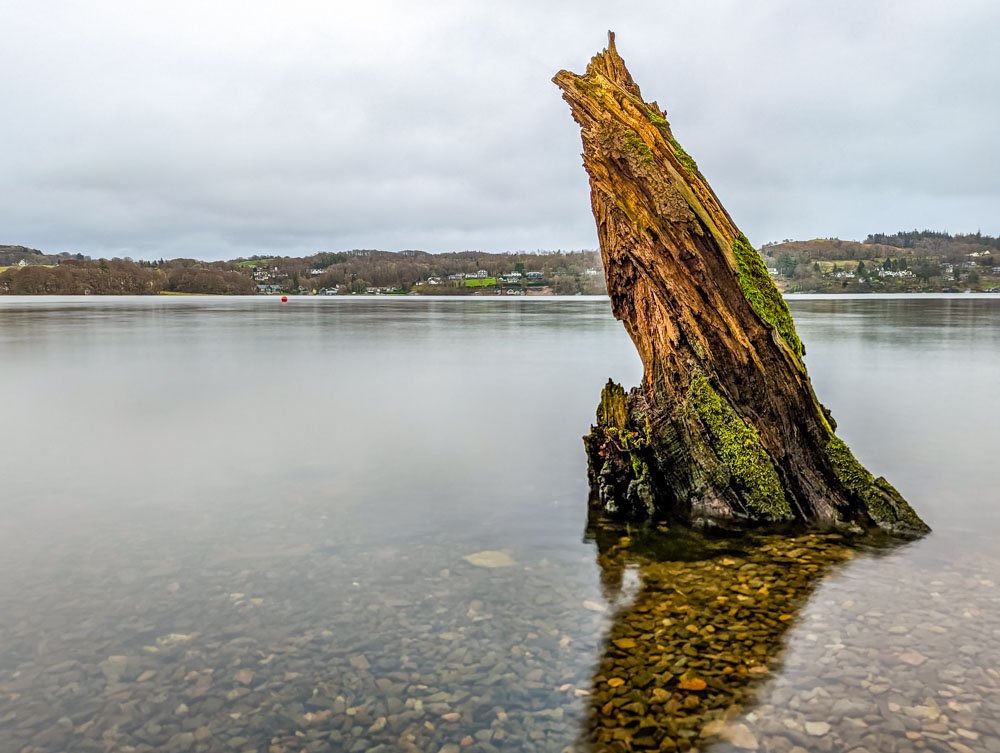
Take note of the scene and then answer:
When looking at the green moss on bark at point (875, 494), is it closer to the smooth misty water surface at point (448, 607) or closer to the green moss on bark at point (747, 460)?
the smooth misty water surface at point (448, 607)

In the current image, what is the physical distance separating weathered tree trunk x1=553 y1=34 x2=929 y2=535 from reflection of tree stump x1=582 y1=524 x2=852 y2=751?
3.04ft

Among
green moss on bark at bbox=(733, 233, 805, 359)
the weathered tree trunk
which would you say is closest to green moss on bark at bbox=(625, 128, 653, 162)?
the weathered tree trunk

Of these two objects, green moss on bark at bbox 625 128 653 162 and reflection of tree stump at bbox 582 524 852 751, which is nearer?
reflection of tree stump at bbox 582 524 852 751

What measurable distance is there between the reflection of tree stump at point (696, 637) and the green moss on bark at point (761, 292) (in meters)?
2.68

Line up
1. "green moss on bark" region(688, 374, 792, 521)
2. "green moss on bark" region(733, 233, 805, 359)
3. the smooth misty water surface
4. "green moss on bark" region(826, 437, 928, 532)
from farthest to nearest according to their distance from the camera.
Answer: "green moss on bark" region(733, 233, 805, 359) → "green moss on bark" region(688, 374, 792, 521) → "green moss on bark" region(826, 437, 928, 532) → the smooth misty water surface

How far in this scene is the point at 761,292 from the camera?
31.7 feet

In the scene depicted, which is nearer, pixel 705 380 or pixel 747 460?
pixel 747 460

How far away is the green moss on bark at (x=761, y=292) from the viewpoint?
9.55 meters

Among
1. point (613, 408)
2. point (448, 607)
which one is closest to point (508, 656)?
point (448, 607)

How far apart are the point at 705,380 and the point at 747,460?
3.66 ft

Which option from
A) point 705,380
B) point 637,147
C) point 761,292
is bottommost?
point 705,380

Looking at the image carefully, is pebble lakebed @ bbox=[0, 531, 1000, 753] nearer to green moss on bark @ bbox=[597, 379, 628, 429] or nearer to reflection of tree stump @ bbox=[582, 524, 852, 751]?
reflection of tree stump @ bbox=[582, 524, 852, 751]

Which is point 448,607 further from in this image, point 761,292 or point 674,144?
point 674,144

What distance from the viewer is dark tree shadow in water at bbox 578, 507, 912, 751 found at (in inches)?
201
